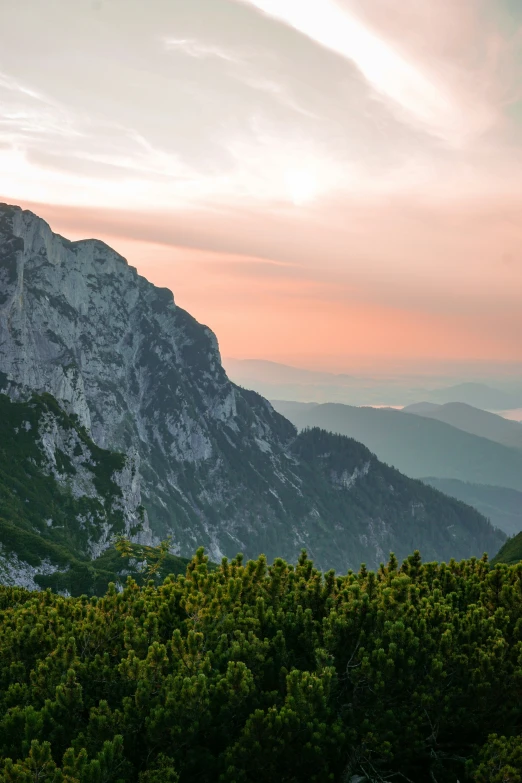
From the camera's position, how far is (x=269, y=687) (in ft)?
58.6

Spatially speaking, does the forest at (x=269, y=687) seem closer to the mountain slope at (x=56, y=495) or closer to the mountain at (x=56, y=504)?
the mountain at (x=56, y=504)

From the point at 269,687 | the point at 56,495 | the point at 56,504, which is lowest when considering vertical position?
the point at 56,504

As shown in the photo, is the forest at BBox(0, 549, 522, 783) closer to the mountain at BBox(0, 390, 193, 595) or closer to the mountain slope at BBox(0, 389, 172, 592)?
the mountain at BBox(0, 390, 193, 595)

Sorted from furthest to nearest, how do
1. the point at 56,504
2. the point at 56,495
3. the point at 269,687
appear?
the point at 56,495
the point at 56,504
the point at 269,687

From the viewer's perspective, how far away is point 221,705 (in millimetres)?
16203

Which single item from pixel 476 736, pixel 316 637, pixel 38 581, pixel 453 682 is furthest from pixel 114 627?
pixel 38 581

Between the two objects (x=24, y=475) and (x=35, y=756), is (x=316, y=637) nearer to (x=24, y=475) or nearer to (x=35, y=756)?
(x=35, y=756)

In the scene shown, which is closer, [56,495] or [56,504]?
[56,504]

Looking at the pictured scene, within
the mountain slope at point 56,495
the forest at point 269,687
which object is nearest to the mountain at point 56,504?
the mountain slope at point 56,495

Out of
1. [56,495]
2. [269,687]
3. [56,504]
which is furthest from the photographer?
[56,495]

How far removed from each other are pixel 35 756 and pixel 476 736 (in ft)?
40.9

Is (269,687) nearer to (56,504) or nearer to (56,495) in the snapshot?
(56,504)

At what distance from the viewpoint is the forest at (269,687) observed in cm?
1552

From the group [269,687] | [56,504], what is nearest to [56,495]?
[56,504]
